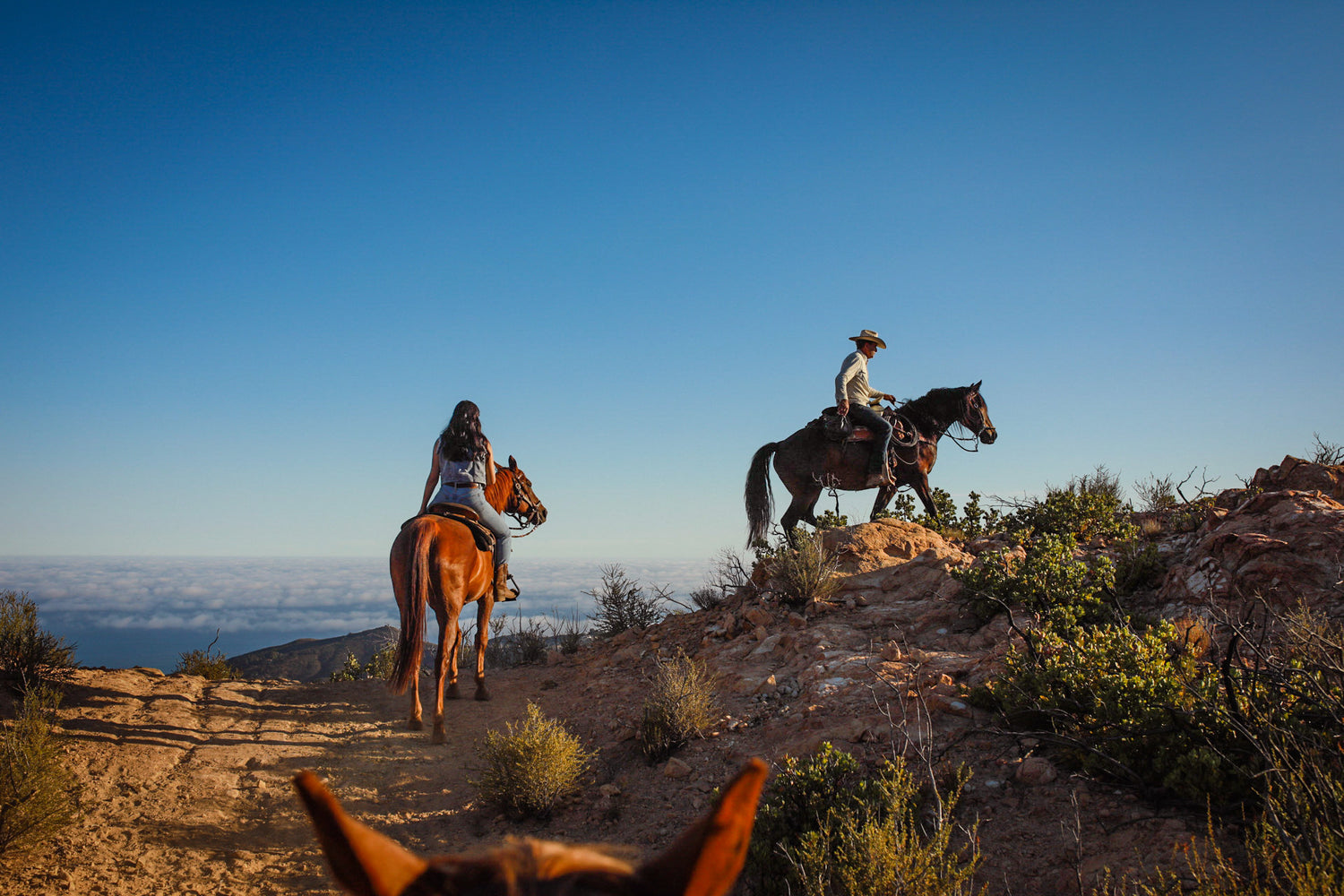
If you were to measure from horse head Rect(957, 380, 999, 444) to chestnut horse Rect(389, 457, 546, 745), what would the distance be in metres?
8.33

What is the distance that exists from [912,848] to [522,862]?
3.06 m

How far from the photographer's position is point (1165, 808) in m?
3.95

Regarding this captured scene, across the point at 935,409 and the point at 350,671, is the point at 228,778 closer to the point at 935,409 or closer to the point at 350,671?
the point at 350,671

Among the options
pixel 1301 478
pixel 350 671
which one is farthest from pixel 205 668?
Answer: pixel 1301 478

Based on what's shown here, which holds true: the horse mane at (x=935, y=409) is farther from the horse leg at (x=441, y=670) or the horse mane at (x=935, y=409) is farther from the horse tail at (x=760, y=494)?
the horse leg at (x=441, y=670)

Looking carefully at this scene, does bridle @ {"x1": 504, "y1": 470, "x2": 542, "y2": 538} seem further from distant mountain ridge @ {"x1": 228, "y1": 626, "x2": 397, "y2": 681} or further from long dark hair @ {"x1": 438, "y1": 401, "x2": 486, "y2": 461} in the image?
distant mountain ridge @ {"x1": 228, "y1": 626, "x2": 397, "y2": 681}

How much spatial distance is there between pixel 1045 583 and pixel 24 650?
37.7 ft

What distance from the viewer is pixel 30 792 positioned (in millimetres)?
5000

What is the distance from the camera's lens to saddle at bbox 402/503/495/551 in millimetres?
7586

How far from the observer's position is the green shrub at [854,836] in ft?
11.0

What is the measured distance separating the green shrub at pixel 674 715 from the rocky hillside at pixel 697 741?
12 cm

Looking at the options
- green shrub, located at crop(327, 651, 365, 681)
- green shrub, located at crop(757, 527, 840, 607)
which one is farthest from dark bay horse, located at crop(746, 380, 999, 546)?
green shrub, located at crop(327, 651, 365, 681)

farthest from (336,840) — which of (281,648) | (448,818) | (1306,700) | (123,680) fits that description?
(281,648)

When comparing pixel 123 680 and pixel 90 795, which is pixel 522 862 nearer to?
pixel 90 795
